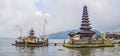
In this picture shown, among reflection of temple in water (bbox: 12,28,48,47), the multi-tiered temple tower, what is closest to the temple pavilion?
the multi-tiered temple tower

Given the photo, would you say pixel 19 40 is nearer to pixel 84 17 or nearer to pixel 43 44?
pixel 43 44

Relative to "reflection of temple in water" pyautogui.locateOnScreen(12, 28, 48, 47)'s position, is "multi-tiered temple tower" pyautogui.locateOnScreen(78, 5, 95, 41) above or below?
above

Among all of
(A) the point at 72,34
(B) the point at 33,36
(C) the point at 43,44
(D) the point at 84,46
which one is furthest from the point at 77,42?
(B) the point at 33,36

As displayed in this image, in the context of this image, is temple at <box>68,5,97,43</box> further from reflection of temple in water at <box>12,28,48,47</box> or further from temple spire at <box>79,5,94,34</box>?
reflection of temple in water at <box>12,28,48,47</box>

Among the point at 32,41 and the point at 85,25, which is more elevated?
the point at 85,25

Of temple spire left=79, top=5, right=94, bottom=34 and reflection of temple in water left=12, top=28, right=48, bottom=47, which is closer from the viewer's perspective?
temple spire left=79, top=5, right=94, bottom=34

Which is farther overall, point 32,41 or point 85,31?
point 32,41

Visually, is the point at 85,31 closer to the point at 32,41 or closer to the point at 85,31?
the point at 85,31

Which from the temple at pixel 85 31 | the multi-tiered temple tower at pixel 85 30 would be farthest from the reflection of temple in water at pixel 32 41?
the multi-tiered temple tower at pixel 85 30

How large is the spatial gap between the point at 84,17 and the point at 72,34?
46.0 ft

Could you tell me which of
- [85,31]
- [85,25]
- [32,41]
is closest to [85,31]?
[85,31]

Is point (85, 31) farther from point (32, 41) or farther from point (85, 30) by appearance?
point (32, 41)

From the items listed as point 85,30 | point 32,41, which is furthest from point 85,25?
point 32,41

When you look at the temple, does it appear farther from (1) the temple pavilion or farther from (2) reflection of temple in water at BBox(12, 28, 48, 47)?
(2) reflection of temple in water at BBox(12, 28, 48, 47)
